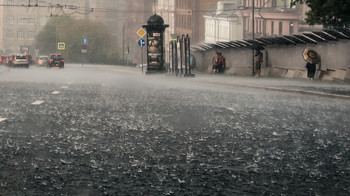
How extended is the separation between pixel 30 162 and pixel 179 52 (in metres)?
39.1

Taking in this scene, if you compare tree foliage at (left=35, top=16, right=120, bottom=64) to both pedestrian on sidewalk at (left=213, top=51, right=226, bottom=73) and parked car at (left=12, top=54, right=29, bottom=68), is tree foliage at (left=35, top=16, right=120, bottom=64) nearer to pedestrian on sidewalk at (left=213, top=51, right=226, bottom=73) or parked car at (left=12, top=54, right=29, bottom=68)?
parked car at (left=12, top=54, right=29, bottom=68)

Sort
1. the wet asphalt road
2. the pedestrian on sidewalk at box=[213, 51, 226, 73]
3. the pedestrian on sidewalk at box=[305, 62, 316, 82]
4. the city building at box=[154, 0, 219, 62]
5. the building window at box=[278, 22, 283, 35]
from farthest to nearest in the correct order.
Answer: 1. the city building at box=[154, 0, 219, 62]
2. the building window at box=[278, 22, 283, 35]
3. the pedestrian on sidewalk at box=[213, 51, 226, 73]
4. the pedestrian on sidewalk at box=[305, 62, 316, 82]
5. the wet asphalt road

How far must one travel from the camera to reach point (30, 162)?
9148 millimetres

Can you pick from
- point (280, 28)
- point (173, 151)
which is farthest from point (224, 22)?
point (173, 151)

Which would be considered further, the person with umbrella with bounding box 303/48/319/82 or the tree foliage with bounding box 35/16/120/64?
the tree foliage with bounding box 35/16/120/64

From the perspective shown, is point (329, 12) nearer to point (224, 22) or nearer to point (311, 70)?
point (311, 70)

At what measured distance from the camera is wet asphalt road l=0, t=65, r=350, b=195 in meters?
7.65

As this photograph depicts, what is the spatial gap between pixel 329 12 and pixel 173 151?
86.4ft

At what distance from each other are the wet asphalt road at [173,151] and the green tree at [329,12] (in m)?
16.2

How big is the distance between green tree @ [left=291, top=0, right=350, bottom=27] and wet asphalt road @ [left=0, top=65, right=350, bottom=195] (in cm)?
1619

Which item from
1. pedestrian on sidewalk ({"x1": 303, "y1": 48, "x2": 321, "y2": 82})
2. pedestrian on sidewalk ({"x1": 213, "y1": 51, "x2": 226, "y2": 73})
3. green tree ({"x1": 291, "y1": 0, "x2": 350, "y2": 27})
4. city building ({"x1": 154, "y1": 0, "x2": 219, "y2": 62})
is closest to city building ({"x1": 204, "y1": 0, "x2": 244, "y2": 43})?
city building ({"x1": 154, "y1": 0, "x2": 219, "y2": 62})

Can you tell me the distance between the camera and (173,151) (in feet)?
33.9

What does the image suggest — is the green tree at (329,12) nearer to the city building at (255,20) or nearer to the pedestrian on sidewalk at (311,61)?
the pedestrian on sidewalk at (311,61)

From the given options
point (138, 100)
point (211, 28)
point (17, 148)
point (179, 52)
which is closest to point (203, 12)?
point (211, 28)
